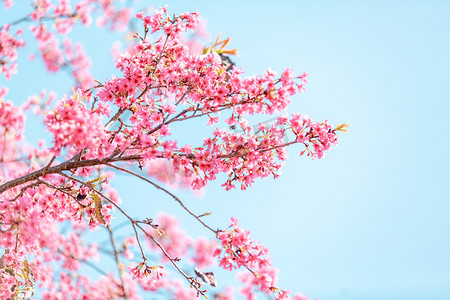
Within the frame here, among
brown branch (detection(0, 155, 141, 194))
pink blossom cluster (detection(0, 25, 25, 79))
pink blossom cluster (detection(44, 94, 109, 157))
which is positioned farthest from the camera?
pink blossom cluster (detection(0, 25, 25, 79))

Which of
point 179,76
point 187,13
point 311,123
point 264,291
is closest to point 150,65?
point 179,76

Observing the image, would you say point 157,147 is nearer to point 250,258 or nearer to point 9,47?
point 250,258

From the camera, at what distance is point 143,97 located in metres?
4.46

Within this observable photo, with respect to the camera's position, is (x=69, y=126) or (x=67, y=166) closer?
(x=69, y=126)

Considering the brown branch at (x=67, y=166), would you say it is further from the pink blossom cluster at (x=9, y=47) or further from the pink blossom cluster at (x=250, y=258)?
the pink blossom cluster at (x=9, y=47)

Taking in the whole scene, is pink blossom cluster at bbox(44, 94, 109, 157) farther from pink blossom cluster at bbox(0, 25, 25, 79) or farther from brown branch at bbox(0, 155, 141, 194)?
pink blossom cluster at bbox(0, 25, 25, 79)

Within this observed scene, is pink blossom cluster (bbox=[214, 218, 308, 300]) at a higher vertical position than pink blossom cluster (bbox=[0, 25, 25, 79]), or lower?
lower

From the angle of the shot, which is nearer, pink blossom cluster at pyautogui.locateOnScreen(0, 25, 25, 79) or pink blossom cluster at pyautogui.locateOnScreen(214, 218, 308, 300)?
pink blossom cluster at pyautogui.locateOnScreen(214, 218, 308, 300)

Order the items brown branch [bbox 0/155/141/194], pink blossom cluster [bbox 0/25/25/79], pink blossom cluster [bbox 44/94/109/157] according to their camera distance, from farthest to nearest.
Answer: pink blossom cluster [bbox 0/25/25/79], brown branch [bbox 0/155/141/194], pink blossom cluster [bbox 44/94/109/157]

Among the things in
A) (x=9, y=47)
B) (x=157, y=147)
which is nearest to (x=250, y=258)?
(x=157, y=147)

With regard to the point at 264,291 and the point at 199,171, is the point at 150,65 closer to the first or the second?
the point at 199,171

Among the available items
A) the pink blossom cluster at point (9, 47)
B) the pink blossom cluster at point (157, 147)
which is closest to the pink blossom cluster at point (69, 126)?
the pink blossom cluster at point (157, 147)

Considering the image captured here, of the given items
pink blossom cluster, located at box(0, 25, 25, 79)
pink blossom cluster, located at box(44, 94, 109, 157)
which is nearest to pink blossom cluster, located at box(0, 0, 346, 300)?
pink blossom cluster, located at box(44, 94, 109, 157)

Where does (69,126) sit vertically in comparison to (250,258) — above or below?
above
